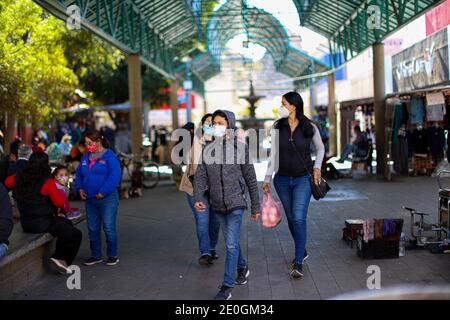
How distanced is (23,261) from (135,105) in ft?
42.7

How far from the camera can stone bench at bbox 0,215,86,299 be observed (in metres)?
6.11

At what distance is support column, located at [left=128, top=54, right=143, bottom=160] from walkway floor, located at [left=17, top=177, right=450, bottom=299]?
782cm

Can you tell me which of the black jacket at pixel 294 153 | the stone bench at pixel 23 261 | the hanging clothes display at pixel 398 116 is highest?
the hanging clothes display at pixel 398 116

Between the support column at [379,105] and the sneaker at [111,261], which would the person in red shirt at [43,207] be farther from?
the support column at [379,105]

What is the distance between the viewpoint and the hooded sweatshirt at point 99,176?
7.41 m

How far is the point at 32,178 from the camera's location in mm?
7082

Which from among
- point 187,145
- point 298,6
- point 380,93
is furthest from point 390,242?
point 298,6

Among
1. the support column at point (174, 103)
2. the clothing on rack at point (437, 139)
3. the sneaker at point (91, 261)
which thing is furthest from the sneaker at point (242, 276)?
the support column at point (174, 103)

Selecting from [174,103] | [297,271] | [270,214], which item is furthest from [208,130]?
[174,103]

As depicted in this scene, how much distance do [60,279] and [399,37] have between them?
937 inches

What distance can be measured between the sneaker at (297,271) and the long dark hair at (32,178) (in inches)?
116

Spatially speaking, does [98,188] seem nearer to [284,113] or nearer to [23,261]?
[23,261]
